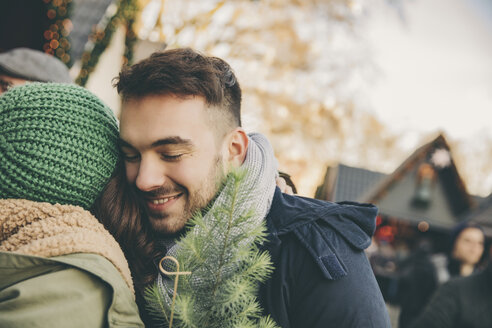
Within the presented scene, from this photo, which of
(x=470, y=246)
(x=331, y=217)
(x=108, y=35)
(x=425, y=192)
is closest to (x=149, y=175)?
(x=331, y=217)

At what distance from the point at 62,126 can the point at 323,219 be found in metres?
1.16

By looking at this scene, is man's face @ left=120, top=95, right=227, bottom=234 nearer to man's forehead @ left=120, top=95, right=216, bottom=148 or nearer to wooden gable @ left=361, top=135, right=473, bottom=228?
man's forehead @ left=120, top=95, right=216, bottom=148

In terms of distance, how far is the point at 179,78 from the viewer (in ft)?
6.32

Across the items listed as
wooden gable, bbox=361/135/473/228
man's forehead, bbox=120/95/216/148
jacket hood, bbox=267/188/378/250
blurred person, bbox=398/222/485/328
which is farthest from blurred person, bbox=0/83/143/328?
wooden gable, bbox=361/135/473/228

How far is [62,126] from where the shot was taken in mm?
1689

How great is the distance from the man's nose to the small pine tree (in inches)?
25.2

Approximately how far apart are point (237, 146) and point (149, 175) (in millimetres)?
529

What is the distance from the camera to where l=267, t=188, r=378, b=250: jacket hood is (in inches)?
71.9

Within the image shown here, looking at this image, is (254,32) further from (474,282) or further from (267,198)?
(267,198)

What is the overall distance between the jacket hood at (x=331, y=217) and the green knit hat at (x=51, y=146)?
2.63ft

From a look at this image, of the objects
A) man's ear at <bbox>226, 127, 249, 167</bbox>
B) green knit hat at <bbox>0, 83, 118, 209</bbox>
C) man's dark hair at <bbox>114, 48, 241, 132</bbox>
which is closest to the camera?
green knit hat at <bbox>0, 83, 118, 209</bbox>

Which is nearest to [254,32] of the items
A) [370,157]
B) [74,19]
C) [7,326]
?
[74,19]

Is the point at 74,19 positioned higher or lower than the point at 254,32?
higher

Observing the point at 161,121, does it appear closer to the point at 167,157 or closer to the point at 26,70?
the point at 167,157
